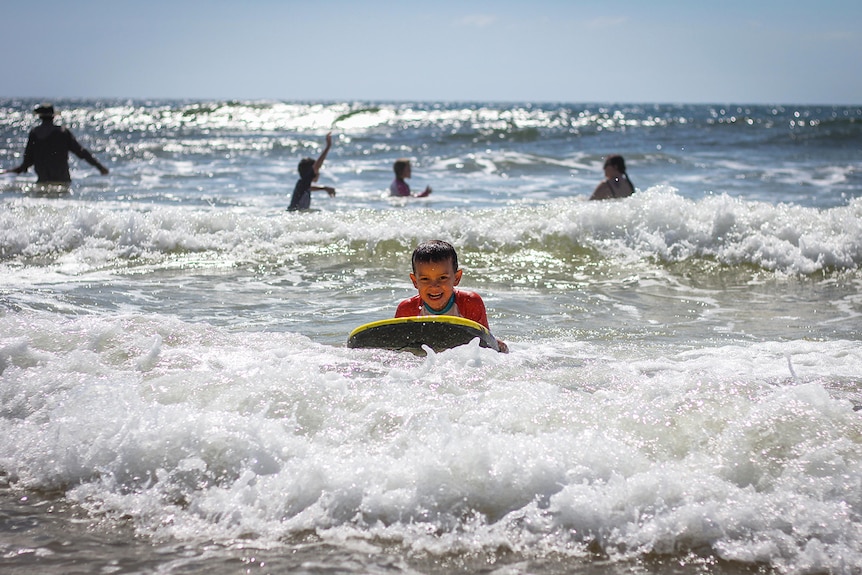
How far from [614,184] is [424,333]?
25.4 ft

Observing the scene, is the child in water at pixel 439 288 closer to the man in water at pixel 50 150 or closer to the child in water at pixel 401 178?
the child in water at pixel 401 178

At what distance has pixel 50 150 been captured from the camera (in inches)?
535

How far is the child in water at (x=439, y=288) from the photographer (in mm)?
4834

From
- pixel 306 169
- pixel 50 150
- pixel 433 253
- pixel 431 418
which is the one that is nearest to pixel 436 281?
pixel 433 253

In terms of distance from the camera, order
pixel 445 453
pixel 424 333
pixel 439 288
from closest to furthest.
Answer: pixel 445 453 < pixel 424 333 < pixel 439 288

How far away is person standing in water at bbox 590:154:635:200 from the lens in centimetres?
1151

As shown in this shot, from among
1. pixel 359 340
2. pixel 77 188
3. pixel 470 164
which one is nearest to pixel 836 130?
pixel 470 164

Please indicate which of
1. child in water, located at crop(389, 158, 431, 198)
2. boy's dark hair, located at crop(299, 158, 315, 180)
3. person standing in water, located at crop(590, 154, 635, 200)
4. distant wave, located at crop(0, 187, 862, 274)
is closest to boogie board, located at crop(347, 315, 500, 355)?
distant wave, located at crop(0, 187, 862, 274)

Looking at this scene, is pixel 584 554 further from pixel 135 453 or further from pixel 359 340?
pixel 359 340

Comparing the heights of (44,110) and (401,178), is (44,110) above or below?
above

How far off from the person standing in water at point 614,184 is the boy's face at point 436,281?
696cm

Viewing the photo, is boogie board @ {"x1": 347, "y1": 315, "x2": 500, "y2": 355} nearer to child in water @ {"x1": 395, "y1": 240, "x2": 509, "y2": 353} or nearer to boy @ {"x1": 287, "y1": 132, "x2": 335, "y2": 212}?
child in water @ {"x1": 395, "y1": 240, "x2": 509, "y2": 353}

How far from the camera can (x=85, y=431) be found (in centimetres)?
343

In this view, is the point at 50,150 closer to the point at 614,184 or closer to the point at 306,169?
the point at 306,169
